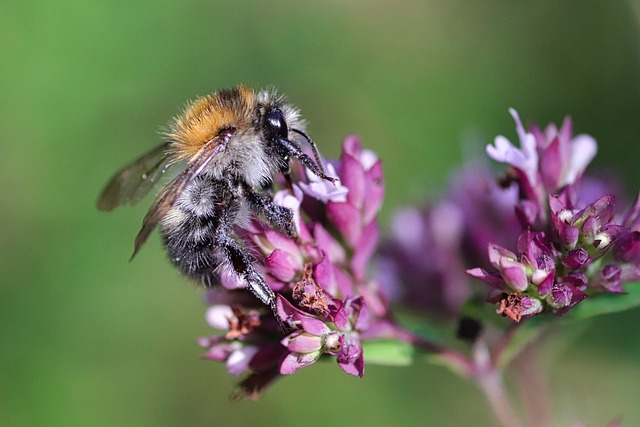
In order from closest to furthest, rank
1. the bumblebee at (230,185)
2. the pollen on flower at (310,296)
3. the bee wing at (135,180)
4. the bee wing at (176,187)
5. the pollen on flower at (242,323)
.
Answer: the bee wing at (176,187), the pollen on flower at (310,296), the bumblebee at (230,185), the pollen on flower at (242,323), the bee wing at (135,180)

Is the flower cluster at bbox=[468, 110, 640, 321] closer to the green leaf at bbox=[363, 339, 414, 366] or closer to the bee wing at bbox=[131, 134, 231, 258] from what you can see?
the green leaf at bbox=[363, 339, 414, 366]

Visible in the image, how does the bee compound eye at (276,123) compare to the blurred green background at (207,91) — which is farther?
the blurred green background at (207,91)

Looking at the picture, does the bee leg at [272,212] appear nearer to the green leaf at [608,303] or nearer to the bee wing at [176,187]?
the bee wing at [176,187]

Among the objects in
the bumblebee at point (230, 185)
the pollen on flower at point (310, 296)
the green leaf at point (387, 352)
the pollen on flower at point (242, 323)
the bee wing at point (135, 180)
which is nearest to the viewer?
the pollen on flower at point (310, 296)

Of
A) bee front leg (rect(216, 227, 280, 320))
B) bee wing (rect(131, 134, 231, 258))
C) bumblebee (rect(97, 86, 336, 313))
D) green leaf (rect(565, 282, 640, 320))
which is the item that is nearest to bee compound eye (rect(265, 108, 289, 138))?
bumblebee (rect(97, 86, 336, 313))

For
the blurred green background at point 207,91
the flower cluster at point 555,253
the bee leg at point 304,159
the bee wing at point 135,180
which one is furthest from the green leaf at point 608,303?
the blurred green background at point 207,91

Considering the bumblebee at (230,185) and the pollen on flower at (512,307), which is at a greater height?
the bumblebee at (230,185)

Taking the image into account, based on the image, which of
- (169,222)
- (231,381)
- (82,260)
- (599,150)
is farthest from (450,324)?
(82,260)

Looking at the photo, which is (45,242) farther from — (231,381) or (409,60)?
(409,60)

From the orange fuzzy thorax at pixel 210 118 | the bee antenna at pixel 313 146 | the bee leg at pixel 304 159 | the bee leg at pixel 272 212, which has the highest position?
the orange fuzzy thorax at pixel 210 118
